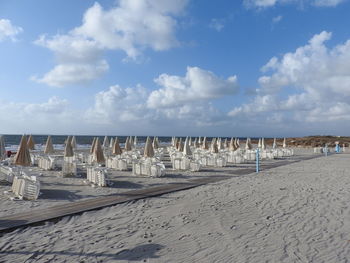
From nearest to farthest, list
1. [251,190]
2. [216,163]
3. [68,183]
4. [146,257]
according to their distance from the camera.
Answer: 1. [146,257]
2. [251,190]
3. [68,183]
4. [216,163]

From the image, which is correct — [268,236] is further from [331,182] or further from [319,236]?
[331,182]

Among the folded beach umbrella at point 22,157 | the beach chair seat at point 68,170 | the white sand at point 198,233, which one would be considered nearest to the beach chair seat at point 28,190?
the folded beach umbrella at point 22,157

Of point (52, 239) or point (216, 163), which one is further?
point (216, 163)

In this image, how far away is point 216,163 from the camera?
1627 cm

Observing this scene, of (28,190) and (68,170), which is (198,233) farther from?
(68,170)

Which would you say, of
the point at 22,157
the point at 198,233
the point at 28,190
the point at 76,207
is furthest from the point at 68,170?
the point at 198,233

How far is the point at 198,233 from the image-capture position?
17.1 feet

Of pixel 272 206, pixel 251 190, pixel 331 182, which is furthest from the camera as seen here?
pixel 331 182

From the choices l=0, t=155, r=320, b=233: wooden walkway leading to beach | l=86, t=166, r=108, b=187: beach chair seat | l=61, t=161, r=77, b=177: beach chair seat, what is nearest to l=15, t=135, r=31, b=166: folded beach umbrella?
l=86, t=166, r=108, b=187: beach chair seat

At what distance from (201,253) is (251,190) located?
16.8 ft

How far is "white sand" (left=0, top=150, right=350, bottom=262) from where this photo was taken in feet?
14.1

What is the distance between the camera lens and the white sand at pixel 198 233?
4289 mm

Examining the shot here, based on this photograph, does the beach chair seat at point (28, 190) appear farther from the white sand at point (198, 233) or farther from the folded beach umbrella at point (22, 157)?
the white sand at point (198, 233)

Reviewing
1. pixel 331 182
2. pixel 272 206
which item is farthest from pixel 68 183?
pixel 331 182
